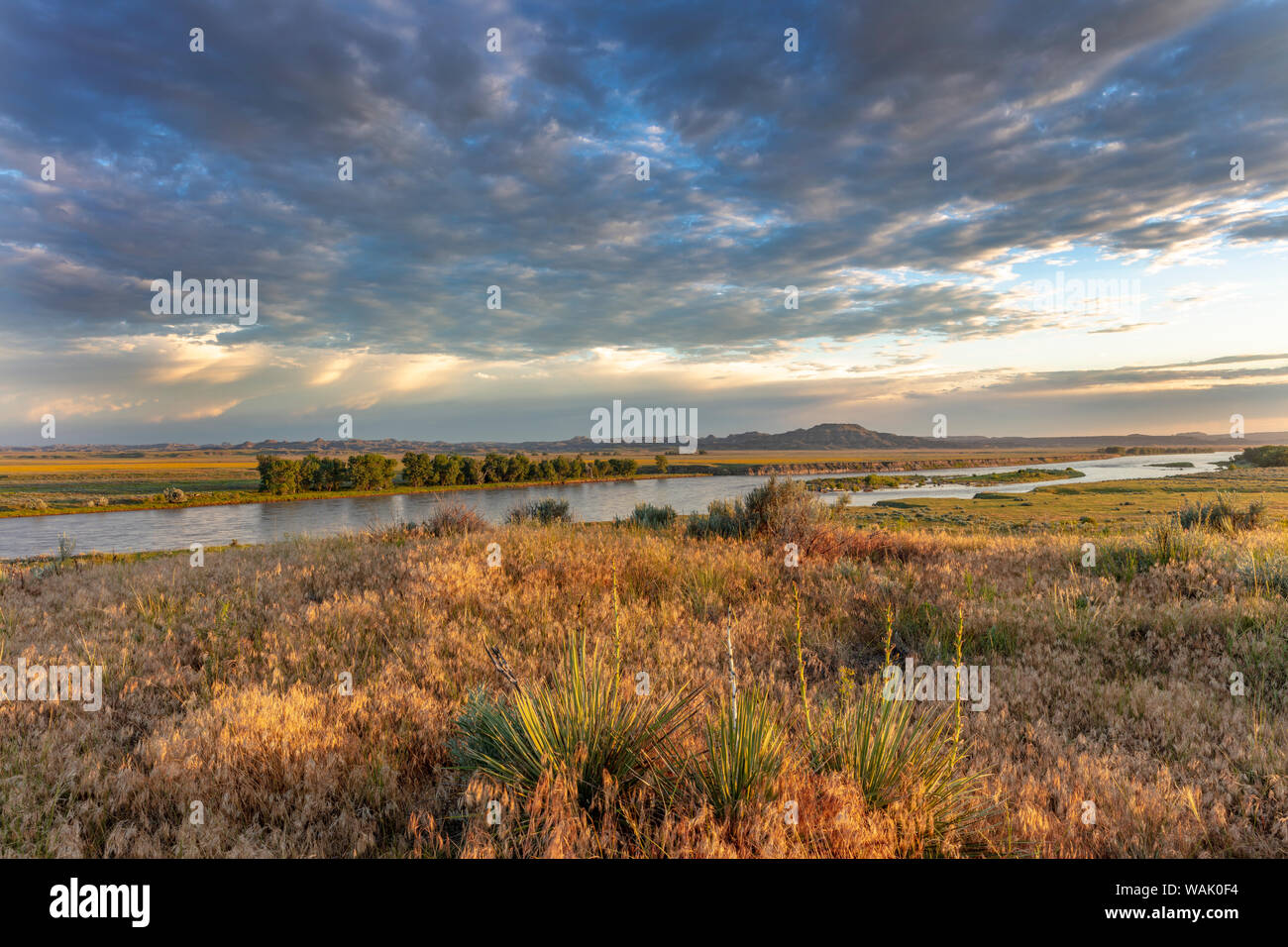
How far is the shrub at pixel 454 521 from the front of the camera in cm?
1322

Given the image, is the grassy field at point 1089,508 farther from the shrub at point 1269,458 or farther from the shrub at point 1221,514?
the shrub at point 1269,458

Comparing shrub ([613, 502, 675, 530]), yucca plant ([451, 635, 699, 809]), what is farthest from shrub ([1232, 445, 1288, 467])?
yucca plant ([451, 635, 699, 809])

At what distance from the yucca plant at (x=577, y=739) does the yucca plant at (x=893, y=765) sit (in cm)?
102

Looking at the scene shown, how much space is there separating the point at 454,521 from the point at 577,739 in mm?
10697

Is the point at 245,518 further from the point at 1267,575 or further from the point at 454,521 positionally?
the point at 1267,575

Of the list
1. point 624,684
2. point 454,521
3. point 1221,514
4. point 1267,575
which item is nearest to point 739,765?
point 624,684

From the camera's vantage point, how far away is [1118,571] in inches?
373

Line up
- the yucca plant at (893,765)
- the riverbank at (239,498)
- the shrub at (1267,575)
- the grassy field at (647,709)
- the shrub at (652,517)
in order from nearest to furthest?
the grassy field at (647,709) → the yucca plant at (893,765) → the shrub at (1267,575) → the shrub at (652,517) → the riverbank at (239,498)

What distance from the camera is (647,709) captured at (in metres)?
4.06

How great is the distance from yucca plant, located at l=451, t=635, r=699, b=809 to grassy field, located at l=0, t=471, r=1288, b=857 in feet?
0.08

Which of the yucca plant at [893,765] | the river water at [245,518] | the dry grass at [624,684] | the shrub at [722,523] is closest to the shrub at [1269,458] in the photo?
the river water at [245,518]

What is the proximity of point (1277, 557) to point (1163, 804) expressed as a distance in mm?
8327

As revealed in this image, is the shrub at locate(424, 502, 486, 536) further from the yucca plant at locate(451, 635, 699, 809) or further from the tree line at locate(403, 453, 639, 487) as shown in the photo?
the tree line at locate(403, 453, 639, 487)

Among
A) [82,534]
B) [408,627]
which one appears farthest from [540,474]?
[408,627]
